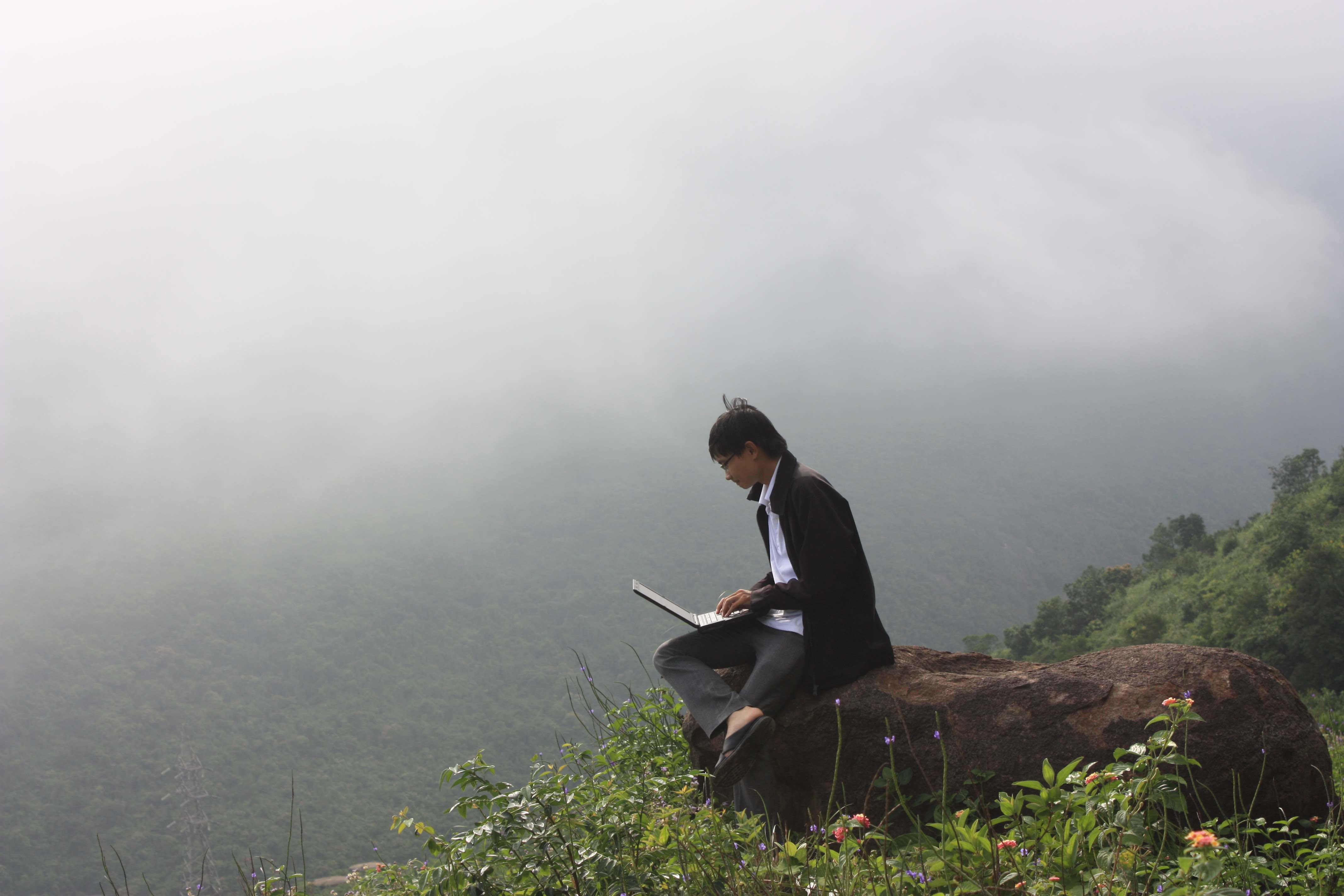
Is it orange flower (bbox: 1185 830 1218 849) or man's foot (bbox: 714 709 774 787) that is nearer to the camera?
orange flower (bbox: 1185 830 1218 849)

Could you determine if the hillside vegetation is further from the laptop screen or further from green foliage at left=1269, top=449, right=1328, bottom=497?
the laptop screen

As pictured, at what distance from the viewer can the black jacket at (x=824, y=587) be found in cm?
476

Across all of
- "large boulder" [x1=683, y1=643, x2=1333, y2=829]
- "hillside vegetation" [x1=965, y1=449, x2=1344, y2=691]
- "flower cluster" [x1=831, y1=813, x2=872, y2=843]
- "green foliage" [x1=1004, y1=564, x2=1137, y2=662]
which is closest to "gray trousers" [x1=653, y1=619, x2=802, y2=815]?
"large boulder" [x1=683, y1=643, x2=1333, y2=829]

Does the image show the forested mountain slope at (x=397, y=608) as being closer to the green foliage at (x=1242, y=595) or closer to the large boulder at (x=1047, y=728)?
the green foliage at (x=1242, y=595)

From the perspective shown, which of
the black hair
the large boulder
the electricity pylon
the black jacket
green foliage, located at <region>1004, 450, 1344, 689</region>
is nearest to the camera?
the large boulder

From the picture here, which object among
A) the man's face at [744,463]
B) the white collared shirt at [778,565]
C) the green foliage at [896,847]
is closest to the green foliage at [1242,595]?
the white collared shirt at [778,565]

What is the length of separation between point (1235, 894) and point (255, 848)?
288 ft

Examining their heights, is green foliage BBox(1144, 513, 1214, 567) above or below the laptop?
below

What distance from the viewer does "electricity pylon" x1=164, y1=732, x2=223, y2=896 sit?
67562 millimetres

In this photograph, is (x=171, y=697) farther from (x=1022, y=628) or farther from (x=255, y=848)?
(x=1022, y=628)

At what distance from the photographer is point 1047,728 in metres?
4.51

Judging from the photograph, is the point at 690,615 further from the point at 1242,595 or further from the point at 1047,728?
the point at 1242,595

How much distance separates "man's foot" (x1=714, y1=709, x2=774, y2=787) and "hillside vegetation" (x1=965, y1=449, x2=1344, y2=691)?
25055 millimetres

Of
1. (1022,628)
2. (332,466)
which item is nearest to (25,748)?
(332,466)
